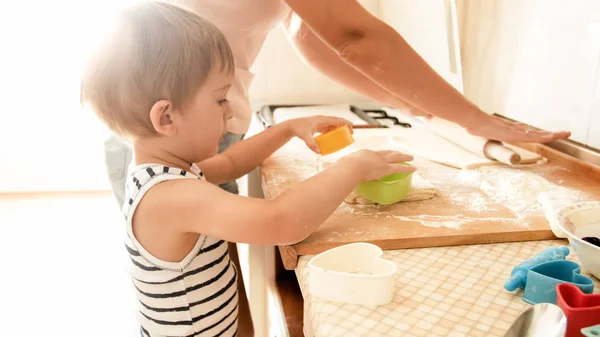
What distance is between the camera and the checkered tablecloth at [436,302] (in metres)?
0.53

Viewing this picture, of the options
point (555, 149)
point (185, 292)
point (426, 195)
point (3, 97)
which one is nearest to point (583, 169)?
point (555, 149)

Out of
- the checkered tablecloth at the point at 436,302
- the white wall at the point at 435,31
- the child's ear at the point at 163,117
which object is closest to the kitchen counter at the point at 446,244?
the checkered tablecloth at the point at 436,302

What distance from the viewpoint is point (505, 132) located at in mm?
1021

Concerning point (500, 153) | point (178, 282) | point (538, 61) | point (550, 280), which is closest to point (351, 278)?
point (550, 280)

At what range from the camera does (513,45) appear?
136cm

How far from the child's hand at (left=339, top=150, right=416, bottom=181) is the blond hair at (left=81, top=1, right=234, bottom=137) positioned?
267 mm

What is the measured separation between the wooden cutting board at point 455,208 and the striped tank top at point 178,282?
16 cm

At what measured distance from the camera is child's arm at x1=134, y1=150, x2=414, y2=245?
2.16 ft

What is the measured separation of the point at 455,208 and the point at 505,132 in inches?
10.7

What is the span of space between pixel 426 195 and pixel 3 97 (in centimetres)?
276

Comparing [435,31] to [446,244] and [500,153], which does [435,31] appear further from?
[446,244]

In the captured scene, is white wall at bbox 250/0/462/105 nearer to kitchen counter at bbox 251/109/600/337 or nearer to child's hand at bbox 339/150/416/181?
kitchen counter at bbox 251/109/600/337

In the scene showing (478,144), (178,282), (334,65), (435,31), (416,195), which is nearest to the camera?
(178,282)

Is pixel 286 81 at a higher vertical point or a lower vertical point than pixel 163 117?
lower
